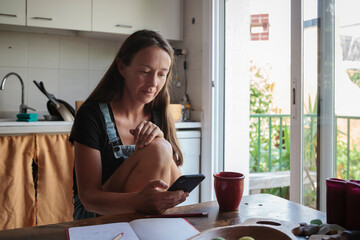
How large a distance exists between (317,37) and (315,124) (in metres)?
0.45

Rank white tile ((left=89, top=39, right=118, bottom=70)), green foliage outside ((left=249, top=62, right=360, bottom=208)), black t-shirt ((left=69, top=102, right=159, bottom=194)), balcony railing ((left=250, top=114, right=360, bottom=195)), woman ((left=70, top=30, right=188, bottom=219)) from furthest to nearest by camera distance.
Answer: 1. green foliage outside ((left=249, top=62, right=360, bottom=208))
2. white tile ((left=89, top=39, right=118, bottom=70))
3. balcony railing ((left=250, top=114, right=360, bottom=195))
4. black t-shirt ((left=69, top=102, right=159, bottom=194))
5. woman ((left=70, top=30, right=188, bottom=219))

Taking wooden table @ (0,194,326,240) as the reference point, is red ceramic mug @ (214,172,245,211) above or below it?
above

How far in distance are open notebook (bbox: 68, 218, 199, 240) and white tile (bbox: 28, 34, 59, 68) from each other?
86.7 inches

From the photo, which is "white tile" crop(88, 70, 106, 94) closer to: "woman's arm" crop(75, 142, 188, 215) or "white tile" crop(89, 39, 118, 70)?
"white tile" crop(89, 39, 118, 70)

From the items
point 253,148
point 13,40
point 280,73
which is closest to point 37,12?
point 13,40

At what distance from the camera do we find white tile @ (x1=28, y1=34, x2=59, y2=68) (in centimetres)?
266

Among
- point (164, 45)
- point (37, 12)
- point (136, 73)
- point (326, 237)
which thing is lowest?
point (326, 237)

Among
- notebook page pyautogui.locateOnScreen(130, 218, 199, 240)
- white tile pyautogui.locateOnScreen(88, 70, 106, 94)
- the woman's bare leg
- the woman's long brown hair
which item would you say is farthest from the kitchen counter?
notebook page pyautogui.locateOnScreen(130, 218, 199, 240)

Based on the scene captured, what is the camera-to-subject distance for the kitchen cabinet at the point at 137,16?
8.39ft

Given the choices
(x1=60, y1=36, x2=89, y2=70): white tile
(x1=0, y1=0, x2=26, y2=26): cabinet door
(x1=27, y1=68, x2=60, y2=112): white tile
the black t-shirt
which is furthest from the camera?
(x1=60, y1=36, x2=89, y2=70): white tile

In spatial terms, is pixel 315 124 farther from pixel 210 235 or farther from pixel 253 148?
pixel 253 148

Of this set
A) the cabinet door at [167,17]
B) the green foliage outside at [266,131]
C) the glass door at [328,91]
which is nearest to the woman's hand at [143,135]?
the glass door at [328,91]

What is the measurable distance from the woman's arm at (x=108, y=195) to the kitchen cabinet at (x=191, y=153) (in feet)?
4.74

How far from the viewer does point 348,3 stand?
163cm
